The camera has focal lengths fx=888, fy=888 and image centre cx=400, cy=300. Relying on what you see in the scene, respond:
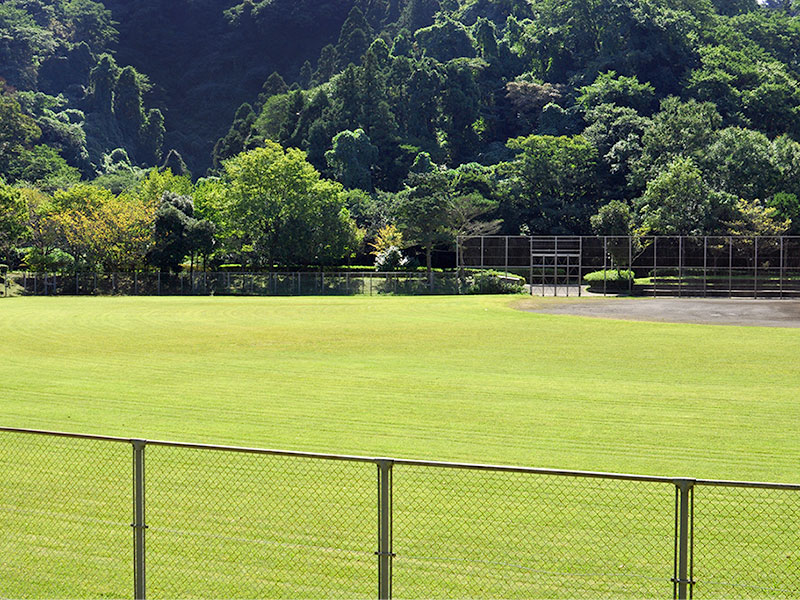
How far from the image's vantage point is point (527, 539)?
29.0 ft

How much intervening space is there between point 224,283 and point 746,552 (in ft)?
211

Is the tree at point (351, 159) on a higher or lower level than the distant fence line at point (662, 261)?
higher

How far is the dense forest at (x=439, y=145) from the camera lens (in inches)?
2955

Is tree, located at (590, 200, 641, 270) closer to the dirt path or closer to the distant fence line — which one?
the distant fence line

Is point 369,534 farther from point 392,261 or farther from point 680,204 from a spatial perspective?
point 680,204

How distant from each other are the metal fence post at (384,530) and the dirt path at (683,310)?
32805mm

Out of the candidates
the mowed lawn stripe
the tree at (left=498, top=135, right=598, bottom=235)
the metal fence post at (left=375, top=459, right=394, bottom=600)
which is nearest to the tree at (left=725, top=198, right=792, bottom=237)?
the tree at (left=498, top=135, right=598, bottom=235)

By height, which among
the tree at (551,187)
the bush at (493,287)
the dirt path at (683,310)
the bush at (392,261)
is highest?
the tree at (551,187)

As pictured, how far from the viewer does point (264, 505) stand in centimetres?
994

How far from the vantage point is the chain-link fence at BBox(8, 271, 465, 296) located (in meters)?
68.1

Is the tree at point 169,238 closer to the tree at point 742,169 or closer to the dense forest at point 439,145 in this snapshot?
the dense forest at point 439,145

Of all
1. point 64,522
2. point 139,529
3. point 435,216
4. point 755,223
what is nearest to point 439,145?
point 435,216

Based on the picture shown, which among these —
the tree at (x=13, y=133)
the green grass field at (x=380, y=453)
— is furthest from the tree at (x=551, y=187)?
the tree at (x=13, y=133)

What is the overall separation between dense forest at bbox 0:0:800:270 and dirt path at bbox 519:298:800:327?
23343mm
